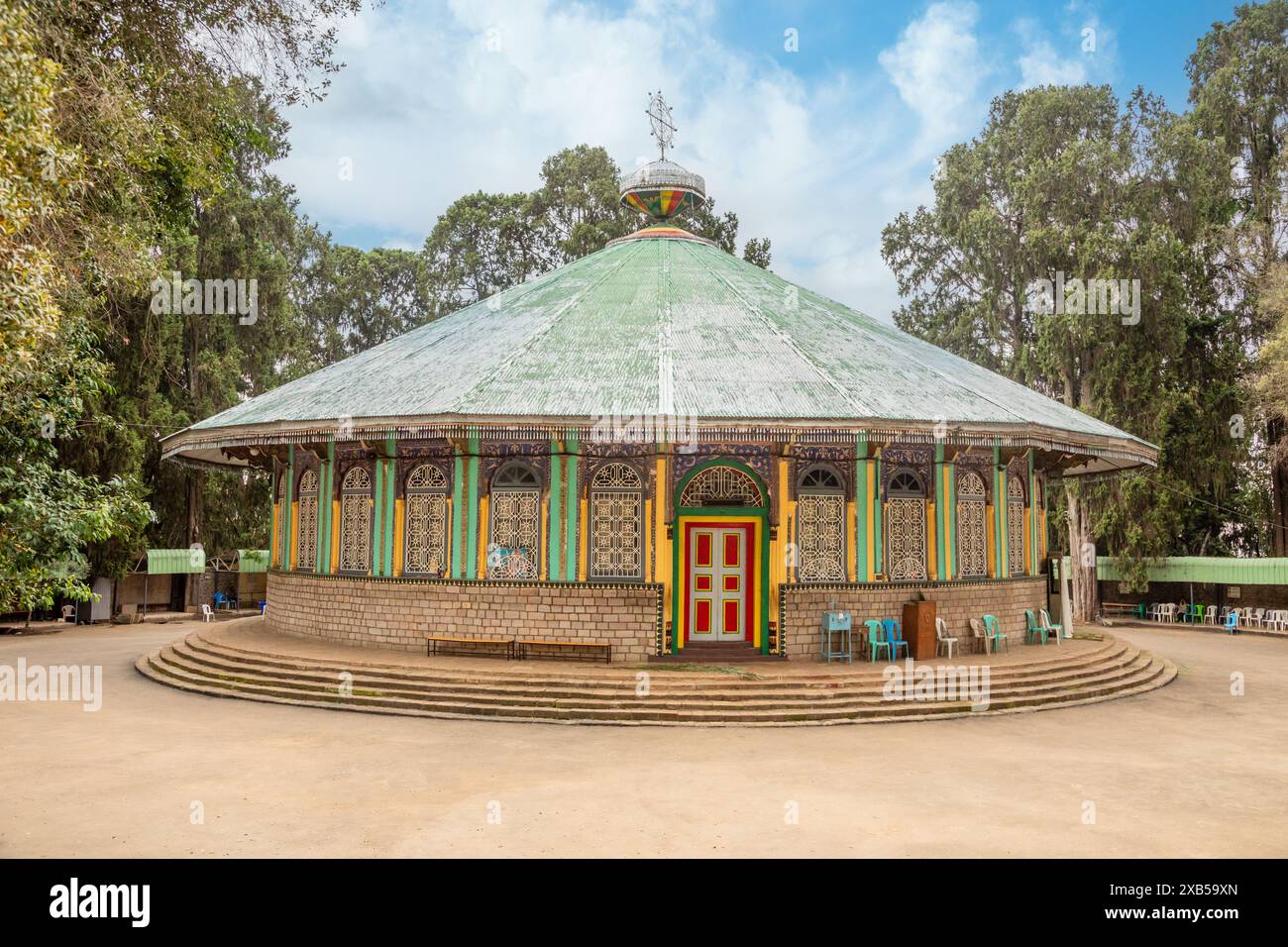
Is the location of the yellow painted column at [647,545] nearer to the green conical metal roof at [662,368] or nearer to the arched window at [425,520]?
the green conical metal roof at [662,368]

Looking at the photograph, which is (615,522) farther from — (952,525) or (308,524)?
(308,524)

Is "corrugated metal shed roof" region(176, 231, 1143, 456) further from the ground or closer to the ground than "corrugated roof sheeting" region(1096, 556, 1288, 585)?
further from the ground

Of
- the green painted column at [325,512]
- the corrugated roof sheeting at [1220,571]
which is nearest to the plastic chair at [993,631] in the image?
the green painted column at [325,512]

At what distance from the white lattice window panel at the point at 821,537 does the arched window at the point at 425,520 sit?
530 cm

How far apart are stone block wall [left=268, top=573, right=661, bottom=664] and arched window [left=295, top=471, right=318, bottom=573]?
0.98m

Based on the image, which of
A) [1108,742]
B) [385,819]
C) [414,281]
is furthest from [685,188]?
[414,281]

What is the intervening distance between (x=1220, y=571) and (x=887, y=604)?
622 inches

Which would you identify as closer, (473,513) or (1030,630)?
(473,513)

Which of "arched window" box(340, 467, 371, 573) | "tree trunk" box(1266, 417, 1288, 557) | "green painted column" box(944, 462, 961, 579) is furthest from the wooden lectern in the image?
"tree trunk" box(1266, 417, 1288, 557)

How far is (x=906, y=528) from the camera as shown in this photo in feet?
46.2

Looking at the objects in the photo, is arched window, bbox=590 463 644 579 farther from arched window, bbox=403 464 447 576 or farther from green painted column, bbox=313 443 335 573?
green painted column, bbox=313 443 335 573

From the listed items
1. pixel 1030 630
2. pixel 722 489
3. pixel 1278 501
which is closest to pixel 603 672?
pixel 722 489

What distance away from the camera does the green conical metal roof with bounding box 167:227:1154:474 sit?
13008 millimetres

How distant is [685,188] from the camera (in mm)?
20031
